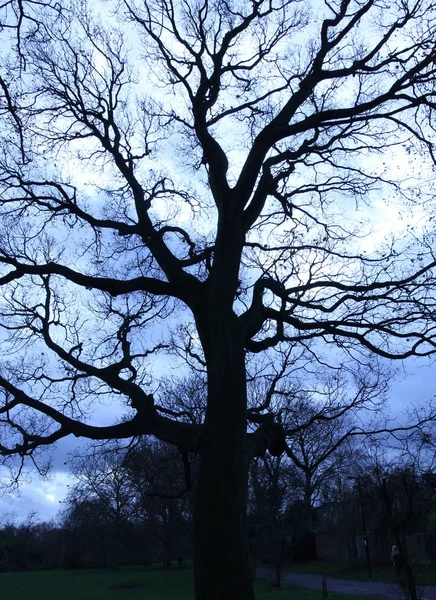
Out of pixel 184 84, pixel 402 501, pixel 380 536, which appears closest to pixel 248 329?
pixel 184 84

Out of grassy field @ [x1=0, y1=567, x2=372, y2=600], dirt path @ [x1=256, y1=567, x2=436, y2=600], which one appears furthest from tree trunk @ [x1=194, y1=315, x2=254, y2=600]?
grassy field @ [x1=0, y1=567, x2=372, y2=600]

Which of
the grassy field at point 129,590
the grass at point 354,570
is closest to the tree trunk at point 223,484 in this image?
the grassy field at point 129,590

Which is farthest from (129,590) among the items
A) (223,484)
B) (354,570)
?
(223,484)

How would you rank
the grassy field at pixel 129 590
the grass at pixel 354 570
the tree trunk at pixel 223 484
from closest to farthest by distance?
the tree trunk at pixel 223 484 → the grassy field at pixel 129 590 → the grass at pixel 354 570

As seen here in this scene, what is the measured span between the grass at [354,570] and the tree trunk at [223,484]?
23657mm

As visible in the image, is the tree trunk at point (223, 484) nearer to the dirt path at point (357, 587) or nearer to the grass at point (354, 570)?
the dirt path at point (357, 587)

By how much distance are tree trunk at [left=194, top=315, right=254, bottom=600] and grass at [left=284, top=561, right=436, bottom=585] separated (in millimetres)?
23657

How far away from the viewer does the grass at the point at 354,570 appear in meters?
29.6

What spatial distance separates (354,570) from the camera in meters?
40.9

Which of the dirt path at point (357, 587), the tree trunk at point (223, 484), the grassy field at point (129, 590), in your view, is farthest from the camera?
the grassy field at point (129, 590)

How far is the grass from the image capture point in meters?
29.6

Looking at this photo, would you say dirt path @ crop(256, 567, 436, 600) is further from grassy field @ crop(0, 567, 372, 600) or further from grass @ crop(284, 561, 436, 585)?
grassy field @ crop(0, 567, 372, 600)

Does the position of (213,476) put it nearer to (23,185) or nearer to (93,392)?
(93,392)

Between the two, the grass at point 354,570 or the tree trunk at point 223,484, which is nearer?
the tree trunk at point 223,484
